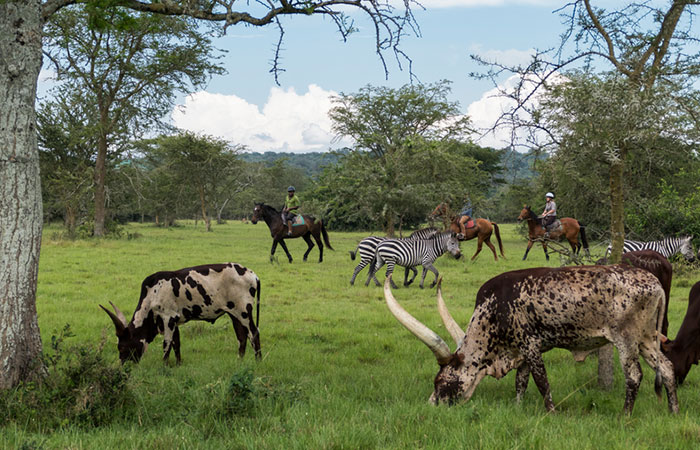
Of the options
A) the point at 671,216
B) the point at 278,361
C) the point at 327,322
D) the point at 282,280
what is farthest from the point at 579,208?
the point at 278,361

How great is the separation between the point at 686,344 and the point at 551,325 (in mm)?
1663

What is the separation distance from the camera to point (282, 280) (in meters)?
13.9

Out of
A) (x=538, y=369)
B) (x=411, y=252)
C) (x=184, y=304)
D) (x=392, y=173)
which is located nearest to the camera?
(x=538, y=369)

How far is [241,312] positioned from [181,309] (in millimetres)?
721

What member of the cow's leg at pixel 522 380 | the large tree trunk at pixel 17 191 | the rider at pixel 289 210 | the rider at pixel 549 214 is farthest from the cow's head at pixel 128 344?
the rider at pixel 549 214

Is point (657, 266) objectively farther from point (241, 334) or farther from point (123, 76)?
point (123, 76)

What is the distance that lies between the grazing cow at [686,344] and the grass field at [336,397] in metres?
0.31

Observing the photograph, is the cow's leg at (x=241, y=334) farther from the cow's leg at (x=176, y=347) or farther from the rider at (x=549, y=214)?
the rider at (x=549, y=214)

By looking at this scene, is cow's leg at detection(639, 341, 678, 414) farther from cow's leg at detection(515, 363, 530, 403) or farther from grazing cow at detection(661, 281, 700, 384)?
cow's leg at detection(515, 363, 530, 403)

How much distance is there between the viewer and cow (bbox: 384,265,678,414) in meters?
4.34

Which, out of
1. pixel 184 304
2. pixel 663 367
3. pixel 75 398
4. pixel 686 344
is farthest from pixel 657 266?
pixel 75 398

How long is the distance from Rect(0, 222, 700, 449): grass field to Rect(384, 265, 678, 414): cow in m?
0.28

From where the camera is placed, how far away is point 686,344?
199 inches

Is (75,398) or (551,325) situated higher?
(551,325)
